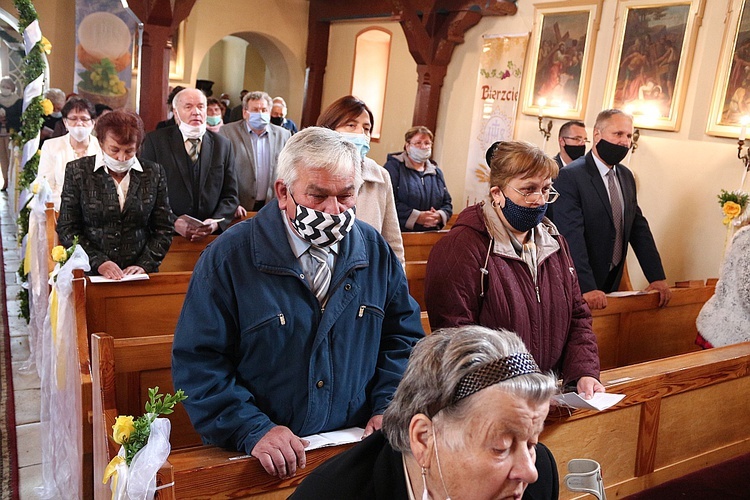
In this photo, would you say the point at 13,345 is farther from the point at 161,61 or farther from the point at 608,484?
the point at 608,484

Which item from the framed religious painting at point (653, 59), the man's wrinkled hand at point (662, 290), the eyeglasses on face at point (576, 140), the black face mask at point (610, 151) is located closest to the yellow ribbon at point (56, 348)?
the black face mask at point (610, 151)

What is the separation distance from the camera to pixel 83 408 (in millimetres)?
2992

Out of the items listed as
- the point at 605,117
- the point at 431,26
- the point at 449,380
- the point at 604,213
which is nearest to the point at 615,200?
the point at 604,213

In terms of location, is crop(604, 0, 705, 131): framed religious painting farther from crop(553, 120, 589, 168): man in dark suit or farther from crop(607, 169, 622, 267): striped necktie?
crop(607, 169, 622, 267): striped necktie

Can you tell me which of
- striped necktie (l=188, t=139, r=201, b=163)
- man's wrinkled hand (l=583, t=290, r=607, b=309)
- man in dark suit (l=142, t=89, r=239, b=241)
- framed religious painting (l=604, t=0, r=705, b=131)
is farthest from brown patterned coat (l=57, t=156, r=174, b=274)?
framed religious painting (l=604, t=0, r=705, b=131)

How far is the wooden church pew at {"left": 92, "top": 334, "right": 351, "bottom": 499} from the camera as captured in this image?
1921 millimetres

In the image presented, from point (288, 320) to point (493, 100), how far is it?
25.9ft

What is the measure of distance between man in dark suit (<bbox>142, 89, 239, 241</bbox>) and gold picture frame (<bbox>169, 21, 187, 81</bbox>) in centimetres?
811

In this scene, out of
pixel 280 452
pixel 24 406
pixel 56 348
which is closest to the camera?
pixel 280 452

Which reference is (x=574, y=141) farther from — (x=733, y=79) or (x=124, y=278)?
(x=124, y=278)

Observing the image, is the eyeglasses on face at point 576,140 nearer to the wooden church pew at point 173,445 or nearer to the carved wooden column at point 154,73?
the wooden church pew at point 173,445

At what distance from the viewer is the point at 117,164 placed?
151 inches

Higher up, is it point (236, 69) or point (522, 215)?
point (236, 69)

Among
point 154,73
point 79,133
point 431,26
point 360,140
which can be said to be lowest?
point 79,133
